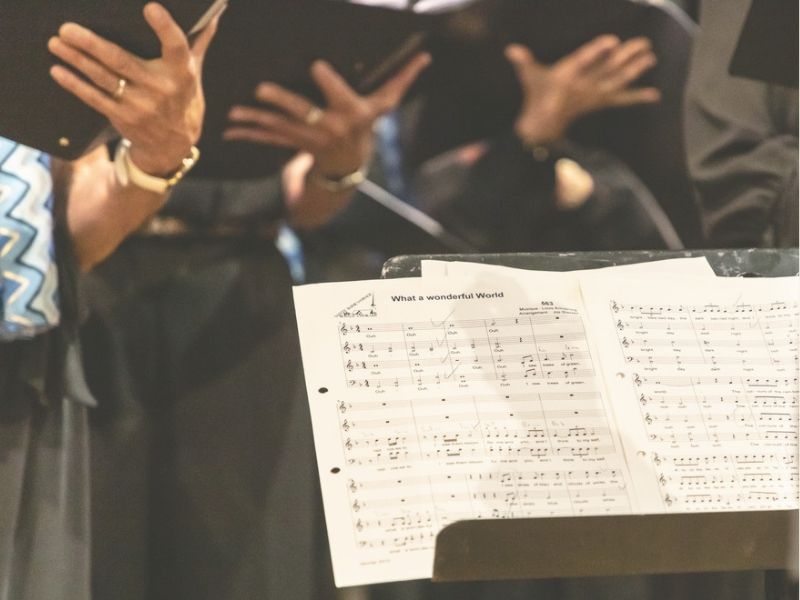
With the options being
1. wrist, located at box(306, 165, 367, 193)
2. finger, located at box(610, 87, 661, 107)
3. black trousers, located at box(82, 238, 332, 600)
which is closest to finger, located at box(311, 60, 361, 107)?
wrist, located at box(306, 165, 367, 193)

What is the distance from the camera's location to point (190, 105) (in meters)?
0.87

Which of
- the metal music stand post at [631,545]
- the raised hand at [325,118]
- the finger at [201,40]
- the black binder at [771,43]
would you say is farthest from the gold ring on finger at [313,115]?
the metal music stand post at [631,545]

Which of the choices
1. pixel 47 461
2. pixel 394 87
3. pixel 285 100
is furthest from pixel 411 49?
pixel 47 461

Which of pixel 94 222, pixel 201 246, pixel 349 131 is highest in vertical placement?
pixel 349 131

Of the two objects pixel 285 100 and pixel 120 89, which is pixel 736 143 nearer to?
pixel 285 100

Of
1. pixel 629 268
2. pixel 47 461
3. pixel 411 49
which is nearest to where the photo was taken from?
pixel 629 268

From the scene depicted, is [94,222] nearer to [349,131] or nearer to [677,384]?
[349,131]

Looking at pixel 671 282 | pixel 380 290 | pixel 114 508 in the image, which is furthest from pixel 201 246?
pixel 671 282

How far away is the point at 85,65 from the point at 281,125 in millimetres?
405

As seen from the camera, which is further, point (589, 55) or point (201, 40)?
point (589, 55)

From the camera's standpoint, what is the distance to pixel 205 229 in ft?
4.13

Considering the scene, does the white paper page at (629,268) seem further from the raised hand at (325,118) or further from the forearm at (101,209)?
the raised hand at (325,118)

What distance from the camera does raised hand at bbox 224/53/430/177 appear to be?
3.73 feet

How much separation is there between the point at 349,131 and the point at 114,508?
578 mm
